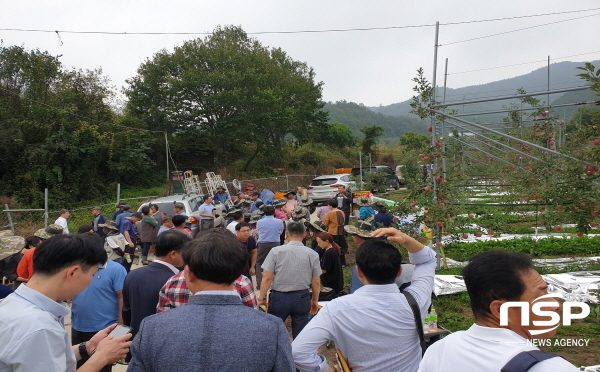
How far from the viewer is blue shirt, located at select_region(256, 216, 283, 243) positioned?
6.89 m

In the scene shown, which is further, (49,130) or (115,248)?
(49,130)

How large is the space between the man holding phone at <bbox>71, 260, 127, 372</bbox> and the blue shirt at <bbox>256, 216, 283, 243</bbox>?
3.26 metres

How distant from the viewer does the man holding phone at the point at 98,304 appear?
368 centimetres

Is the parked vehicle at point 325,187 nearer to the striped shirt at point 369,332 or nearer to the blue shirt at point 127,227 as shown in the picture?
the blue shirt at point 127,227

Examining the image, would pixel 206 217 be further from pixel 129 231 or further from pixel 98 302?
pixel 98 302

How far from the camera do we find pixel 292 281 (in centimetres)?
432

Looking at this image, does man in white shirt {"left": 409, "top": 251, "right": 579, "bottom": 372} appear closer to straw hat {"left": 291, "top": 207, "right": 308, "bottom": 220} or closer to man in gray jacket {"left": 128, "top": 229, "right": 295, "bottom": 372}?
man in gray jacket {"left": 128, "top": 229, "right": 295, "bottom": 372}

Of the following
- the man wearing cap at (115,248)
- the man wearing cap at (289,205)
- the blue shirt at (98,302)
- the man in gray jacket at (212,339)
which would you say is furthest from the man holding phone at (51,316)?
the man wearing cap at (289,205)

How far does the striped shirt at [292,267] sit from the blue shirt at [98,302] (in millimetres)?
1486

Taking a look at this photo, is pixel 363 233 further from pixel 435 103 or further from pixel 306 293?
pixel 435 103

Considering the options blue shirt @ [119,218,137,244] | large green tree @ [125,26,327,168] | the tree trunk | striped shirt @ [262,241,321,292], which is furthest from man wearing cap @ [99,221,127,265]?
the tree trunk

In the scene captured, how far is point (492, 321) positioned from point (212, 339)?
3.46ft

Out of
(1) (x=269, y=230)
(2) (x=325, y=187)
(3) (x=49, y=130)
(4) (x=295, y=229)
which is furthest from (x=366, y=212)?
→ (3) (x=49, y=130)

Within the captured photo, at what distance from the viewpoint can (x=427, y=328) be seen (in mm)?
3639
